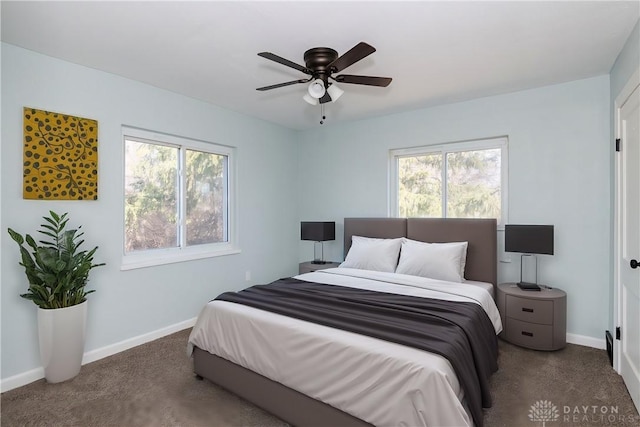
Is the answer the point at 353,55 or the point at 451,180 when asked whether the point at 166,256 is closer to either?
the point at 353,55

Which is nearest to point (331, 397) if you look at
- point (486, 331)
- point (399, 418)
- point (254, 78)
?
point (399, 418)

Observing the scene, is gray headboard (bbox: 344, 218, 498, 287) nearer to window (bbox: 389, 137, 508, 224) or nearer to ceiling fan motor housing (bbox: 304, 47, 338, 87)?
window (bbox: 389, 137, 508, 224)

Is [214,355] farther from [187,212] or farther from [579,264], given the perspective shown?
[579,264]

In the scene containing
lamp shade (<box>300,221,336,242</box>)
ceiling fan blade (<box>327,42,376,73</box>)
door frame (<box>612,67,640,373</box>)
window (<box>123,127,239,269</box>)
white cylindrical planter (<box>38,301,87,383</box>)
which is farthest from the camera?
lamp shade (<box>300,221,336,242</box>)

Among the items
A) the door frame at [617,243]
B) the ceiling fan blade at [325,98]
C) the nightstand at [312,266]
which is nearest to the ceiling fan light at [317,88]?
the ceiling fan blade at [325,98]

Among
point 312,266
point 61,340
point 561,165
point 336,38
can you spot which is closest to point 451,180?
point 561,165

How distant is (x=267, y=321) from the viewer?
2.17 m

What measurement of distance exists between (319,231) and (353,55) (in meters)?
2.69

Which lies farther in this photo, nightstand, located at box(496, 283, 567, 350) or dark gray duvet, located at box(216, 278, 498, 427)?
nightstand, located at box(496, 283, 567, 350)

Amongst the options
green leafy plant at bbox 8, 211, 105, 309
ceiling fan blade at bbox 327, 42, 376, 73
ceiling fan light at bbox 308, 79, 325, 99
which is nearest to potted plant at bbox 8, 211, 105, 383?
green leafy plant at bbox 8, 211, 105, 309

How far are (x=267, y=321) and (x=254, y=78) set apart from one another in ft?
7.43

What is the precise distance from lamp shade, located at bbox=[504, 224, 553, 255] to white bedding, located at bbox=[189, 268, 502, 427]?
920 millimetres

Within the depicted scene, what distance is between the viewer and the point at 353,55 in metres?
2.10

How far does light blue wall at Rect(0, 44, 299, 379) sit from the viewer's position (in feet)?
8.13
